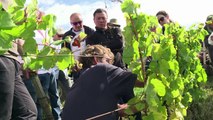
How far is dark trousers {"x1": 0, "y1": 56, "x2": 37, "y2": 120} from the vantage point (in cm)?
250

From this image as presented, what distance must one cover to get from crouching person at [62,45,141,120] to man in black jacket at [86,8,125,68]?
6.42ft

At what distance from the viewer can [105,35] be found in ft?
16.1

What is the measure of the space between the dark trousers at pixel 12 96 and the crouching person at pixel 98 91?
0.87 ft

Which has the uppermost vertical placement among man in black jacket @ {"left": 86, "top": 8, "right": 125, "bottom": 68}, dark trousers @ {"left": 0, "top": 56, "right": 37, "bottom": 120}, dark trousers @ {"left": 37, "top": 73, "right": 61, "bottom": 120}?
man in black jacket @ {"left": 86, "top": 8, "right": 125, "bottom": 68}

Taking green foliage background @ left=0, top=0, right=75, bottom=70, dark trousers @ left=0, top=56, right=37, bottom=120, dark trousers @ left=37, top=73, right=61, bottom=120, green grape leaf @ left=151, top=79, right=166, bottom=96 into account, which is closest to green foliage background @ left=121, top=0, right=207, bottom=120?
green grape leaf @ left=151, top=79, right=166, bottom=96

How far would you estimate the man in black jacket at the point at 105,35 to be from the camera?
482cm

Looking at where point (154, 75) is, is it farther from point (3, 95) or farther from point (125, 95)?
point (3, 95)

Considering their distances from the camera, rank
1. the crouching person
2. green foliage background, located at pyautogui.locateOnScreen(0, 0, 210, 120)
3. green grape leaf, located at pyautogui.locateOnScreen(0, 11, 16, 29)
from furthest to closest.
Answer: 1. the crouching person
2. green foliage background, located at pyautogui.locateOnScreen(0, 0, 210, 120)
3. green grape leaf, located at pyautogui.locateOnScreen(0, 11, 16, 29)

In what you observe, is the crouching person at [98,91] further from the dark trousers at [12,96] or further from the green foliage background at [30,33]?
the green foliage background at [30,33]

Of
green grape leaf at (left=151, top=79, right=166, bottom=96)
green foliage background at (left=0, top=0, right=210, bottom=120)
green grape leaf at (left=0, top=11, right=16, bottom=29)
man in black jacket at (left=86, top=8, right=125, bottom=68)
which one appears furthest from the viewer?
man in black jacket at (left=86, top=8, right=125, bottom=68)

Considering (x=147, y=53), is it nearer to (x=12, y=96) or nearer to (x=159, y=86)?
(x=159, y=86)

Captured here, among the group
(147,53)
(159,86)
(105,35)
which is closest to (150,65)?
(147,53)

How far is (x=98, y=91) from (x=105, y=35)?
88.0 inches

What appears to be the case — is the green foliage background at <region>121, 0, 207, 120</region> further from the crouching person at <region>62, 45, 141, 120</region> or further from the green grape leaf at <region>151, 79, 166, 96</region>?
the crouching person at <region>62, 45, 141, 120</region>
